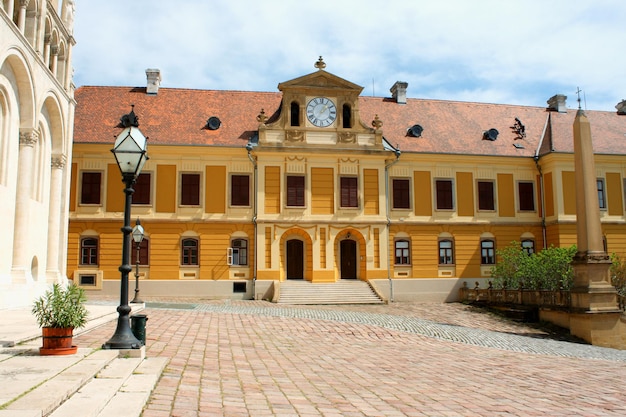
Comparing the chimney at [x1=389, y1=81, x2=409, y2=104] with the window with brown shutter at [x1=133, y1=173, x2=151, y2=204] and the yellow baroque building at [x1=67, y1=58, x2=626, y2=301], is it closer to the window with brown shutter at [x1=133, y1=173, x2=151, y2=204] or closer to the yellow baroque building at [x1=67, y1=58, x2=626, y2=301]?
the yellow baroque building at [x1=67, y1=58, x2=626, y2=301]

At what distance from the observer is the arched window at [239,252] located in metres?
28.3

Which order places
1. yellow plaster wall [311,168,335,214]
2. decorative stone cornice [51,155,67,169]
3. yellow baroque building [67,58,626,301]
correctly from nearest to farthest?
decorative stone cornice [51,155,67,169] → yellow baroque building [67,58,626,301] → yellow plaster wall [311,168,335,214]

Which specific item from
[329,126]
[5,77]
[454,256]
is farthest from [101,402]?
[454,256]

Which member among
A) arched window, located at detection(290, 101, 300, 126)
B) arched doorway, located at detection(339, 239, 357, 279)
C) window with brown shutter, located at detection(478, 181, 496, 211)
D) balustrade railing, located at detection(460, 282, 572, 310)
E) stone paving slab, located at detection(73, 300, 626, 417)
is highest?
arched window, located at detection(290, 101, 300, 126)

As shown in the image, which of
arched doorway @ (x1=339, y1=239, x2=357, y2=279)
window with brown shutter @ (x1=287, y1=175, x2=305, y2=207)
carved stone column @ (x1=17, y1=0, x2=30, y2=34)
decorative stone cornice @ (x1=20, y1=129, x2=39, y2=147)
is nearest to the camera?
carved stone column @ (x1=17, y1=0, x2=30, y2=34)

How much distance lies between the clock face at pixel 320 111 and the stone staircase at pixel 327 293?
→ 8.09 m

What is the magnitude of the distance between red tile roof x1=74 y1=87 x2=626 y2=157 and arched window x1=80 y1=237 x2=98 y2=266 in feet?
15.8

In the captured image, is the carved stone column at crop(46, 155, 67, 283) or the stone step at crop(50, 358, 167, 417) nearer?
the stone step at crop(50, 358, 167, 417)

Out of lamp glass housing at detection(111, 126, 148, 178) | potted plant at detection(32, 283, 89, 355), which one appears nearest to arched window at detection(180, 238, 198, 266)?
lamp glass housing at detection(111, 126, 148, 178)

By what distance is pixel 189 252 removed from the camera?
28047 millimetres

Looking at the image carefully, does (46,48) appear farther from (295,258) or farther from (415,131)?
(415,131)

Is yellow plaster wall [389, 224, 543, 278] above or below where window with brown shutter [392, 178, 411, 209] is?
below

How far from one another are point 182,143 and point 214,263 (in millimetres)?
6149

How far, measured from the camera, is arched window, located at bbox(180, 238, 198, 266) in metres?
28.0
